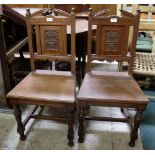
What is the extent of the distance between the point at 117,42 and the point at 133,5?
0.75 metres

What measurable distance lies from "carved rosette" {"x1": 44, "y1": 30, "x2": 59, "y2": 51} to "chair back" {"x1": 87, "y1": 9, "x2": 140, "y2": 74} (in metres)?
0.29

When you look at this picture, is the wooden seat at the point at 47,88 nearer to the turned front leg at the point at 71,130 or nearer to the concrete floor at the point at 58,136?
the turned front leg at the point at 71,130

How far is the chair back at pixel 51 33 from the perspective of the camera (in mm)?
1740

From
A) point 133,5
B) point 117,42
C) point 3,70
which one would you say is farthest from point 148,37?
point 3,70

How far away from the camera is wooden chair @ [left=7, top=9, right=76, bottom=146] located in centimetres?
155

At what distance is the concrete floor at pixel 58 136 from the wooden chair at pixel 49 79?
91mm

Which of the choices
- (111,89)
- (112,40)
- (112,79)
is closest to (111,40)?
(112,40)

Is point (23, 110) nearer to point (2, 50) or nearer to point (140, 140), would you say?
point (2, 50)

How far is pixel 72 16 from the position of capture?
1.70 metres

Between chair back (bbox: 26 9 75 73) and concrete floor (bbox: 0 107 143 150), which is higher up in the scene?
chair back (bbox: 26 9 75 73)

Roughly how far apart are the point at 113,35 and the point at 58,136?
3.31 ft

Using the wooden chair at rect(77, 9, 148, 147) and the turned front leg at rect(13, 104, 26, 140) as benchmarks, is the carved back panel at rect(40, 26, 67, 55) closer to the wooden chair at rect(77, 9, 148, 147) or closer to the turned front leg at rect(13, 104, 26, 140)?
the wooden chair at rect(77, 9, 148, 147)

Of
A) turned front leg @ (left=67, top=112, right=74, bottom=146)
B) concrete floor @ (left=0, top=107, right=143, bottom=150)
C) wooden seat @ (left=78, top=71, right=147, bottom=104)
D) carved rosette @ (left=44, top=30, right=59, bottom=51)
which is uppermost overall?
carved rosette @ (left=44, top=30, right=59, bottom=51)

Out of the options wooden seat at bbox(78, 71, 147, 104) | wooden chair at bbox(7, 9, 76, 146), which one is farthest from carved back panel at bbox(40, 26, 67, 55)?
wooden seat at bbox(78, 71, 147, 104)
